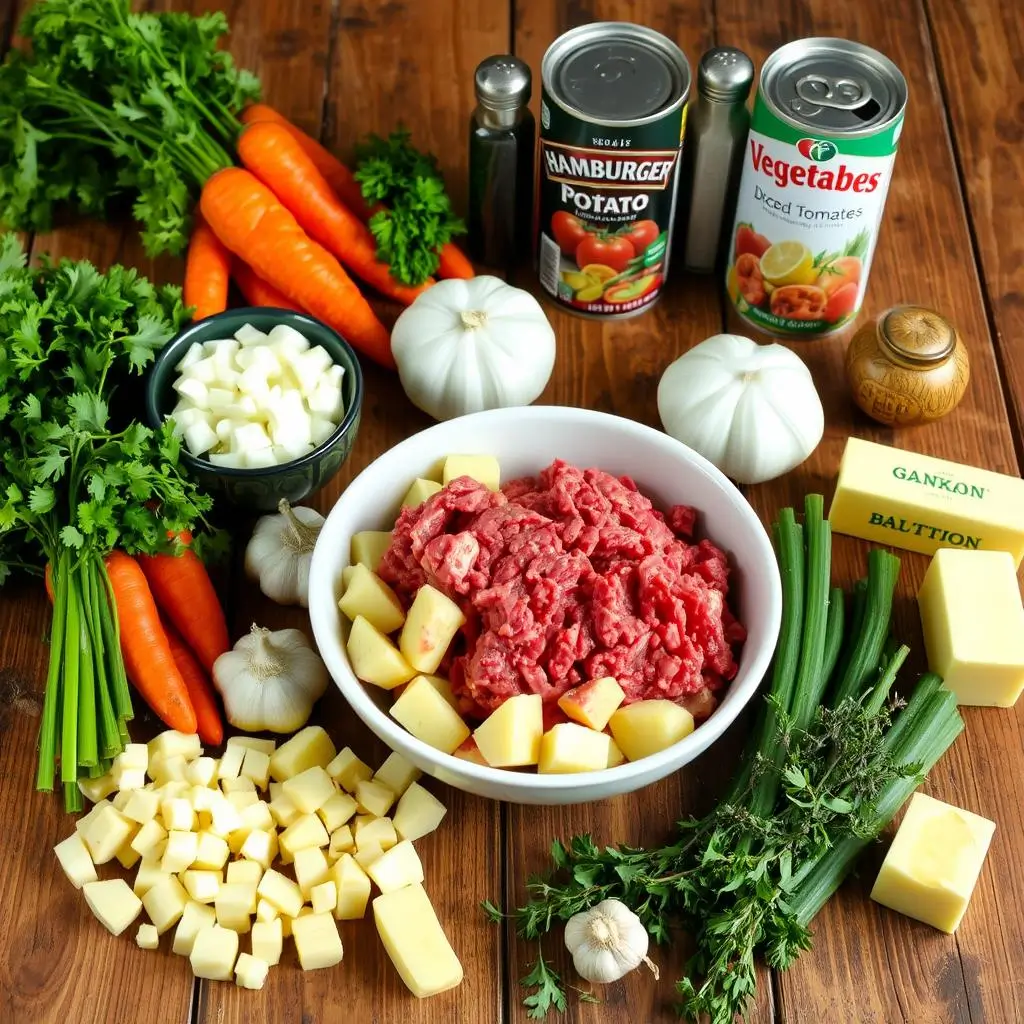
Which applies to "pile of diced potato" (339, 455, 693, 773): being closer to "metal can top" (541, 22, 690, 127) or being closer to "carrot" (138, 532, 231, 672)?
"carrot" (138, 532, 231, 672)

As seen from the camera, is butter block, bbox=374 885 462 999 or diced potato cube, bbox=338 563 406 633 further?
diced potato cube, bbox=338 563 406 633

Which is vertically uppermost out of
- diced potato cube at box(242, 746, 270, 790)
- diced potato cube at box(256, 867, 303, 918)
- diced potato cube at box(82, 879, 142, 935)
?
diced potato cube at box(242, 746, 270, 790)

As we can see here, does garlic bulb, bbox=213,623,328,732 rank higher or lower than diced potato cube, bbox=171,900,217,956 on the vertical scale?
higher

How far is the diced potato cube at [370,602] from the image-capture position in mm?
2039

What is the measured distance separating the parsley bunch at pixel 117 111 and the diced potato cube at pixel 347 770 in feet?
3.93

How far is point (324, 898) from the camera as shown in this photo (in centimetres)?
199

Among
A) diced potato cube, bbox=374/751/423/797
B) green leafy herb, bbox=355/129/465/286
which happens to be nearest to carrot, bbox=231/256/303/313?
green leafy herb, bbox=355/129/465/286

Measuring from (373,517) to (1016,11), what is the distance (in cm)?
218

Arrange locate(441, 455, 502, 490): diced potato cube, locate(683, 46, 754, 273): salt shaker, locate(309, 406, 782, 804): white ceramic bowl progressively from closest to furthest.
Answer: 1. locate(309, 406, 782, 804): white ceramic bowl
2. locate(441, 455, 502, 490): diced potato cube
3. locate(683, 46, 754, 273): salt shaker

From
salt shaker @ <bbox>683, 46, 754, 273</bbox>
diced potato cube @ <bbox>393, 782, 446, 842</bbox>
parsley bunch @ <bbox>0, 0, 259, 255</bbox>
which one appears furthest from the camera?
parsley bunch @ <bbox>0, 0, 259, 255</bbox>

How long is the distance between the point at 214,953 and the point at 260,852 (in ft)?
0.55

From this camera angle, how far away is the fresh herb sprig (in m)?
1.90

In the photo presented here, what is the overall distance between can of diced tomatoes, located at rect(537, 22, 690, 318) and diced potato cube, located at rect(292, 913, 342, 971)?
1.37 metres

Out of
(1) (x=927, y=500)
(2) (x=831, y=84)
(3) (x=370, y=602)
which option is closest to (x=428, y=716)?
(3) (x=370, y=602)
